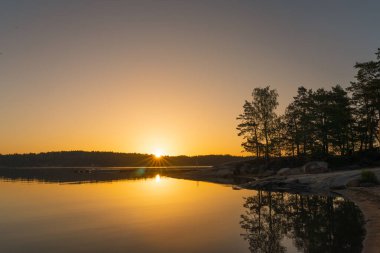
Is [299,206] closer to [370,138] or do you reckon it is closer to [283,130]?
[370,138]

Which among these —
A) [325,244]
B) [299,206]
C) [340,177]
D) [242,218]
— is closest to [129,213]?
[242,218]

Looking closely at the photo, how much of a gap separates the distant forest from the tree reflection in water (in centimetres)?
3561

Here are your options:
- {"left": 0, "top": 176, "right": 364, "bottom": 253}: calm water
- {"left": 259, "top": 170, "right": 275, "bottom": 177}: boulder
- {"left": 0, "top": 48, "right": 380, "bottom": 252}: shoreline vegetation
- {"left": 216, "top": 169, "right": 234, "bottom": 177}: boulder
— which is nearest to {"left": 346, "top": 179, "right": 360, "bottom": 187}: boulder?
{"left": 0, "top": 48, "right": 380, "bottom": 252}: shoreline vegetation

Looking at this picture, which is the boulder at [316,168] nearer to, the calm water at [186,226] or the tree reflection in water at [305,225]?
the calm water at [186,226]

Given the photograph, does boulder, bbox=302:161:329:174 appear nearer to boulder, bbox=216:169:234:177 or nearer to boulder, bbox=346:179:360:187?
boulder, bbox=346:179:360:187

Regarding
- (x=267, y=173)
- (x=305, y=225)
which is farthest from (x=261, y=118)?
(x=305, y=225)

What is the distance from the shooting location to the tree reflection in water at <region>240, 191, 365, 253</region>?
18625 millimetres

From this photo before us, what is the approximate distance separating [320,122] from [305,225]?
51662 millimetres

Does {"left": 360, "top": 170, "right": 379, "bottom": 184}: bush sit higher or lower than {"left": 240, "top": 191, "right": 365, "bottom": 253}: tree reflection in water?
higher

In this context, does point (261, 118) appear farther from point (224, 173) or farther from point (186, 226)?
point (186, 226)

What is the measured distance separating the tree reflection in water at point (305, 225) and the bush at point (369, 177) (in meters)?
8.49

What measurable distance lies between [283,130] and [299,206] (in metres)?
53.5

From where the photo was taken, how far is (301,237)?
2070 cm

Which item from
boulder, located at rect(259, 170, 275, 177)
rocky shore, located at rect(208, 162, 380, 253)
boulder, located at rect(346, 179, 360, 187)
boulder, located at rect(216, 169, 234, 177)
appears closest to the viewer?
rocky shore, located at rect(208, 162, 380, 253)
